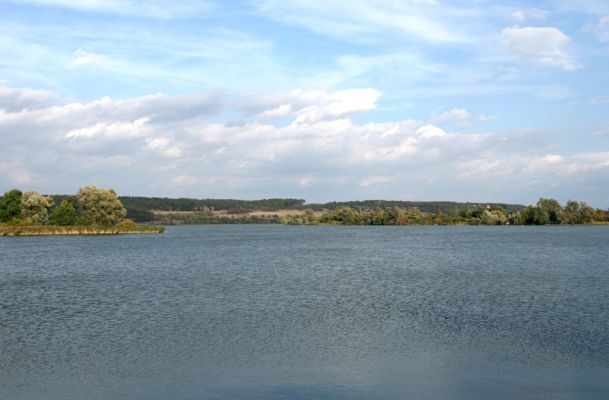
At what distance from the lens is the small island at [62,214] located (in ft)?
348

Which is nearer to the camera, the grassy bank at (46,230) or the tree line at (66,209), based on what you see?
the grassy bank at (46,230)

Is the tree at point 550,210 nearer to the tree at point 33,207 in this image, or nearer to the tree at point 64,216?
the tree at point 64,216

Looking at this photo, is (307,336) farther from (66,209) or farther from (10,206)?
(10,206)

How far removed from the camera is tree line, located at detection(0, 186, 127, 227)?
4222 inches

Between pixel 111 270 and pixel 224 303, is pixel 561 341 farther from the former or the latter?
pixel 111 270

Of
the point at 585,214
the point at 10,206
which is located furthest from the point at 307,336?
the point at 585,214

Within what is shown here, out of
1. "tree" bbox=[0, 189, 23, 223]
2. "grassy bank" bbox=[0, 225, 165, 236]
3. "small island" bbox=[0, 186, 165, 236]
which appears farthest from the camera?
"tree" bbox=[0, 189, 23, 223]

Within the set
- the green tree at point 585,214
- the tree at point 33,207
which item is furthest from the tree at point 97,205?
the green tree at point 585,214

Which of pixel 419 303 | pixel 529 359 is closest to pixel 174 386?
pixel 529 359

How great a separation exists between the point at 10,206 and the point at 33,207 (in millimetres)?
5023

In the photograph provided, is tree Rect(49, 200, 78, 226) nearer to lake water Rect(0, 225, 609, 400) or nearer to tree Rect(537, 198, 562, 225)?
lake water Rect(0, 225, 609, 400)

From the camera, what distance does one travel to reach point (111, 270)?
163 feet

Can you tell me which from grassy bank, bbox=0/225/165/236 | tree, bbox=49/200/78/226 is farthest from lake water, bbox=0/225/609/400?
tree, bbox=49/200/78/226

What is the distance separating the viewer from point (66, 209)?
107375mm
